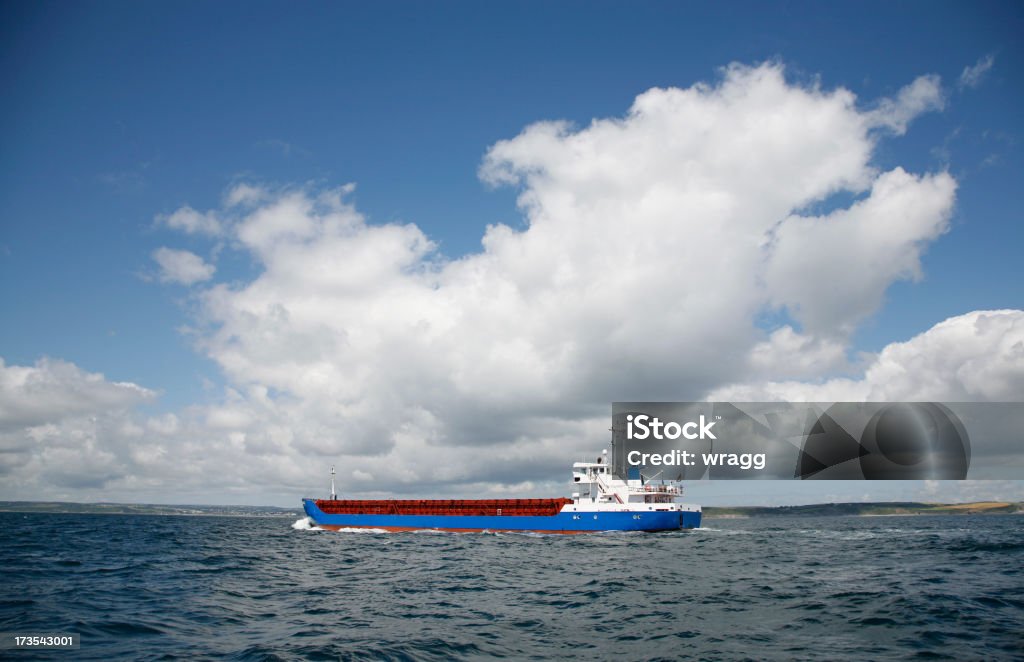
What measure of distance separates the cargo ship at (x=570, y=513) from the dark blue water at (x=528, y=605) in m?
22.4

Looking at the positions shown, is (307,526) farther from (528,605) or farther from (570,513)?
(528,605)

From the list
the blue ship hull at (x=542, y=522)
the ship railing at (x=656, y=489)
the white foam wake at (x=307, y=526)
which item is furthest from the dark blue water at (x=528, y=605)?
the white foam wake at (x=307, y=526)

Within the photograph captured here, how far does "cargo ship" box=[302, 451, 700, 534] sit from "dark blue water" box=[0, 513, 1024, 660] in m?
22.4

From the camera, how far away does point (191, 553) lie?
1620 inches

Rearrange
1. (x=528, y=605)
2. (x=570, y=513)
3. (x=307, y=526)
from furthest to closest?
(x=307, y=526)
(x=570, y=513)
(x=528, y=605)

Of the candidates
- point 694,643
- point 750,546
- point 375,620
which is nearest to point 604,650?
point 694,643

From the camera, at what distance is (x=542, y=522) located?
6394cm

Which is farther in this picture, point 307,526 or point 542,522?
point 307,526

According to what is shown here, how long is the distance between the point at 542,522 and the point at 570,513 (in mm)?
3707

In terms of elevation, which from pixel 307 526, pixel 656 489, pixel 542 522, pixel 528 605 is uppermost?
pixel 528 605

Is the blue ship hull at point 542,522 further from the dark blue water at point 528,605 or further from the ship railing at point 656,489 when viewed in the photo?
the dark blue water at point 528,605

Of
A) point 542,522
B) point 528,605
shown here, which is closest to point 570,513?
point 542,522

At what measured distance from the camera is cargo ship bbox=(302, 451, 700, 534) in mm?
61312

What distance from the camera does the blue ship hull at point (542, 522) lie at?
60.9 metres
